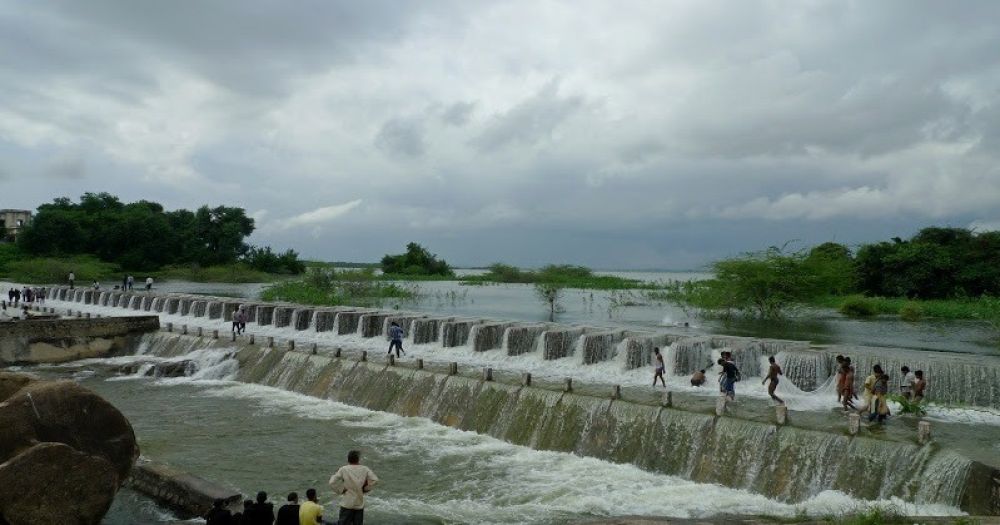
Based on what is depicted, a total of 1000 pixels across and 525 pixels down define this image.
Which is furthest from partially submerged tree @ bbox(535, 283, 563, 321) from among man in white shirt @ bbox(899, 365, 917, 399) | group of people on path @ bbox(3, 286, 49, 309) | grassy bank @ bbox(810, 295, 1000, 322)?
group of people on path @ bbox(3, 286, 49, 309)

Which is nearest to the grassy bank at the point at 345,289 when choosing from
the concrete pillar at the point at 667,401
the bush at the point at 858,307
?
the bush at the point at 858,307

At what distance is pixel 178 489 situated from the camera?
1107 centimetres

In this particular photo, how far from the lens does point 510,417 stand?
16.0 meters

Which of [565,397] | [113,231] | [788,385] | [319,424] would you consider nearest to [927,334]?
[788,385]

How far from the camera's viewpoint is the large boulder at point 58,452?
8.98 metres

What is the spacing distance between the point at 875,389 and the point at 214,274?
3209 inches

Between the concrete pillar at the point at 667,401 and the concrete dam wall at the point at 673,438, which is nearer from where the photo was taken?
the concrete dam wall at the point at 673,438

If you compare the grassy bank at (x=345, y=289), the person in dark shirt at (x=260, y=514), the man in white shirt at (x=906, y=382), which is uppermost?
the grassy bank at (x=345, y=289)

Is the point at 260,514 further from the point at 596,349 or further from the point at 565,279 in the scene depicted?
the point at 565,279

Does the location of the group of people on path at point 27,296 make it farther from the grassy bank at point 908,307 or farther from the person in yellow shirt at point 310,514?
the grassy bank at point 908,307

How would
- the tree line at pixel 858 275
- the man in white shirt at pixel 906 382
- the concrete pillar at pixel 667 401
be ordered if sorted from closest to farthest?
the concrete pillar at pixel 667 401 → the man in white shirt at pixel 906 382 → the tree line at pixel 858 275

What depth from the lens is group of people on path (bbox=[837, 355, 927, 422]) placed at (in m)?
13.7

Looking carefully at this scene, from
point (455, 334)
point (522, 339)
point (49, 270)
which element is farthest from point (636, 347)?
point (49, 270)

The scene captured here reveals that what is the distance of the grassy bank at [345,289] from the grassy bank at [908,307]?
104ft
